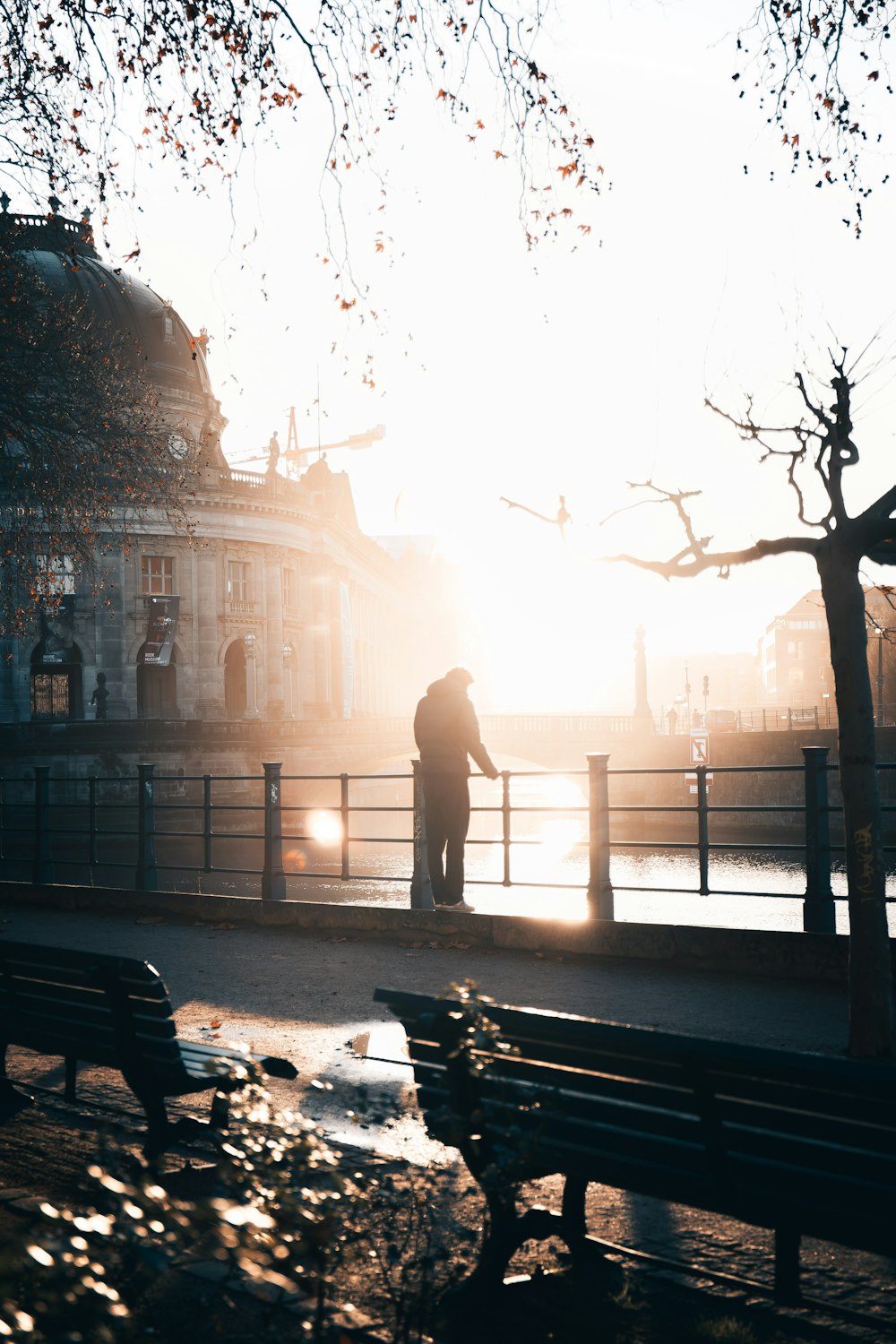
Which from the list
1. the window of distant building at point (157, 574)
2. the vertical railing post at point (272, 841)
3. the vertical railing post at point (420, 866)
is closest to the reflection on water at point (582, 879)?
the vertical railing post at point (420, 866)

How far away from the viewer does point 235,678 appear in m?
61.8

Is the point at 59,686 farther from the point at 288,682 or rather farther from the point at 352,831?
the point at 352,831

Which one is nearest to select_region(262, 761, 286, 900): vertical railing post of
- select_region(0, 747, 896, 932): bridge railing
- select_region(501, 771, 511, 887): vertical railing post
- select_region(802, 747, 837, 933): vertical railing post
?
select_region(0, 747, 896, 932): bridge railing

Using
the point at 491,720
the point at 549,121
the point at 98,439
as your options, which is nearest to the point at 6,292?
the point at 98,439

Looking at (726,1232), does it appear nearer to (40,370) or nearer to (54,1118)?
(54,1118)

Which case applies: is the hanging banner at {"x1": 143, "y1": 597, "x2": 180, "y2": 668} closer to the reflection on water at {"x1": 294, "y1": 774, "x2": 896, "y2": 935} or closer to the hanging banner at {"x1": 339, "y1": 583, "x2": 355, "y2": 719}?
the reflection on water at {"x1": 294, "y1": 774, "x2": 896, "y2": 935}

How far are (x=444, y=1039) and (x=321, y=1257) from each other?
3.16 feet

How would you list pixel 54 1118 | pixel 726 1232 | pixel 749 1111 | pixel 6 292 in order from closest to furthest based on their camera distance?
pixel 749 1111 → pixel 726 1232 → pixel 54 1118 → pixel 6 292

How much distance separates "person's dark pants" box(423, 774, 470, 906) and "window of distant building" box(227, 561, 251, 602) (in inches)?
1959

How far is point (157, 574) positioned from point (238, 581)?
4.82m

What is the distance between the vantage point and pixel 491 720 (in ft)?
190

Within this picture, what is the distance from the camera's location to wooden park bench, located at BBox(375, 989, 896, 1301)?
279 centimetres

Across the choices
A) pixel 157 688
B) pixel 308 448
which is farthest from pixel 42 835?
pixel 308 448

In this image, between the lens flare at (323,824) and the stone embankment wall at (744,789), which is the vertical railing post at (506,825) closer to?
the stone embankment wall at (744,789)
